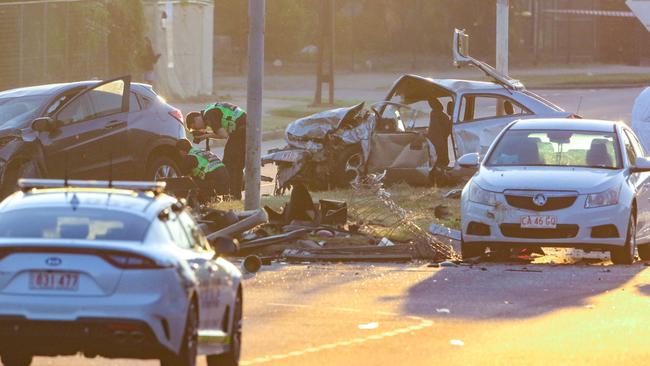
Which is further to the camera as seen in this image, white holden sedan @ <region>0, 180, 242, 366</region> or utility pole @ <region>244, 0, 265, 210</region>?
utility pole @ <region>244, 0, 265, 210</region>

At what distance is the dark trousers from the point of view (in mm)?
23719

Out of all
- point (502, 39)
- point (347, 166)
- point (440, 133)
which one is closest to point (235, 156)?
point (347, 166)

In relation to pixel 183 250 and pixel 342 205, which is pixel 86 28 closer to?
pixel 342 205

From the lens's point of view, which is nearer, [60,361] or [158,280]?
[158,280]

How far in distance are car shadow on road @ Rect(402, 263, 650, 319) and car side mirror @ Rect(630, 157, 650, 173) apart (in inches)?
38.4

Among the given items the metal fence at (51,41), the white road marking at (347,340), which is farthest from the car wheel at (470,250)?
the metal fence at (51,41)

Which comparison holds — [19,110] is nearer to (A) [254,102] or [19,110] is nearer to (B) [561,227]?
(A) [254,102]

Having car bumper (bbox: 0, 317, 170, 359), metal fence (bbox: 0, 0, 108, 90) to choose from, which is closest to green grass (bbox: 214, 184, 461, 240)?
car bumper (bbox: 0, 317, 170, 359)

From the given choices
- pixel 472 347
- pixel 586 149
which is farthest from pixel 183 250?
pixel 586 149

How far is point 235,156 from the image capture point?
2375 cm

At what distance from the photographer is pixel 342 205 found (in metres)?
20.6

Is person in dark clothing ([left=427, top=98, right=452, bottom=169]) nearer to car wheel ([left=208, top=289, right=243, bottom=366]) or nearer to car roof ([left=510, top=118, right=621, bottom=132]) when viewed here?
car roof ([left=510, top=118, right=621, bottom=132])

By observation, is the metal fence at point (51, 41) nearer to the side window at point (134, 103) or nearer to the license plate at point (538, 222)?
the side window at point (134, 103)

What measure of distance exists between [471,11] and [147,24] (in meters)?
29.9
